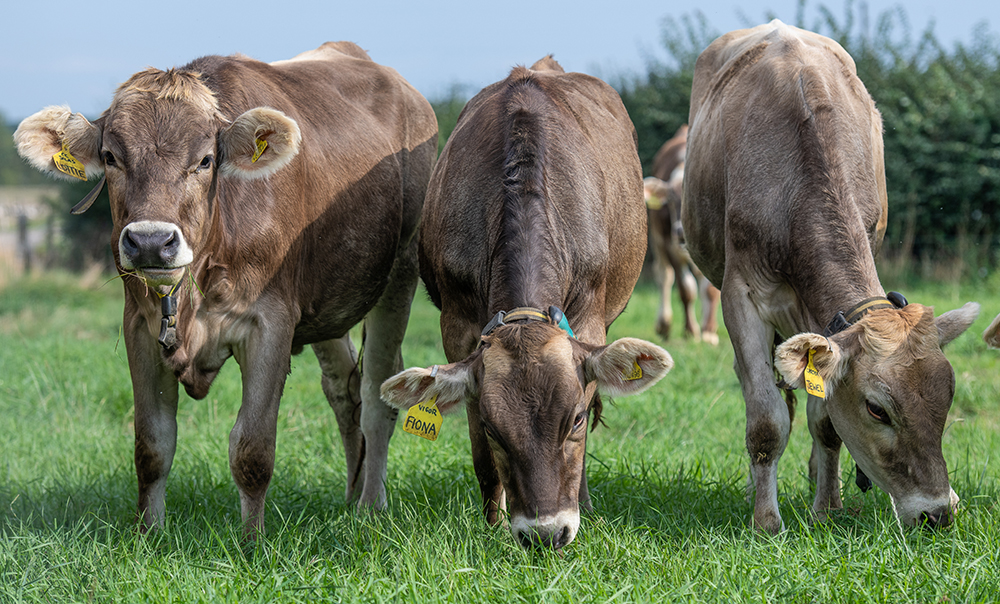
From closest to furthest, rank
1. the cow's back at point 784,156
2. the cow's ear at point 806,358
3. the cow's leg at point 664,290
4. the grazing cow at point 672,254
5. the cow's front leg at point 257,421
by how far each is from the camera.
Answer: the cow's ear at point 806,358 < the cow's front leg at point 257,421 < the cow's back at point 784,156 < the grazing cow at point 672,254 < the cow's leg at point 664,290

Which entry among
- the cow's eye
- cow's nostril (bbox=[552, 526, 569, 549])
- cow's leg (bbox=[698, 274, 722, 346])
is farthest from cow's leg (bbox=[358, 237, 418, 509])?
cow's leg (bbox=[698, 274, 722, 346])

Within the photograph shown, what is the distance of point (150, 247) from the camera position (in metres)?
3.55

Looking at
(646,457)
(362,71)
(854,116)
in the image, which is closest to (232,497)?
(646,457)

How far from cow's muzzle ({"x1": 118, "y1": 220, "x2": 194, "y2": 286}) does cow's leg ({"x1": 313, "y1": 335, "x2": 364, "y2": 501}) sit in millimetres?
2184

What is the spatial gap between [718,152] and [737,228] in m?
0.65

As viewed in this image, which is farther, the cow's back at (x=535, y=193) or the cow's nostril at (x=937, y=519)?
the cow's back at (x=535, y=193)

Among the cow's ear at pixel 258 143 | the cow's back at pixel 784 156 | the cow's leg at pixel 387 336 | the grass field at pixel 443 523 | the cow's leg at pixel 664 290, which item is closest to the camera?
the grass field at pixel 443 523

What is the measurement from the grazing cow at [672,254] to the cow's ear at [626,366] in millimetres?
6160

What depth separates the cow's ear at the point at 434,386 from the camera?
3.70 meters

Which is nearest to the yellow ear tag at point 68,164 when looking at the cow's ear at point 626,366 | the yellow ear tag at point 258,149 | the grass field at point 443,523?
the yellow ear tag at point 258,149

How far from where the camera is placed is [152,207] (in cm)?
368

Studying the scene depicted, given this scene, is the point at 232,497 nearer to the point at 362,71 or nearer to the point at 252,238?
the point at 252,238

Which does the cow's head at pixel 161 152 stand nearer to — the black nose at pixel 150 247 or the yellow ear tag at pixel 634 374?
the black nose at pixel 150 247

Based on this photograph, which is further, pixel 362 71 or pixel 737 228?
pixel 362 71
